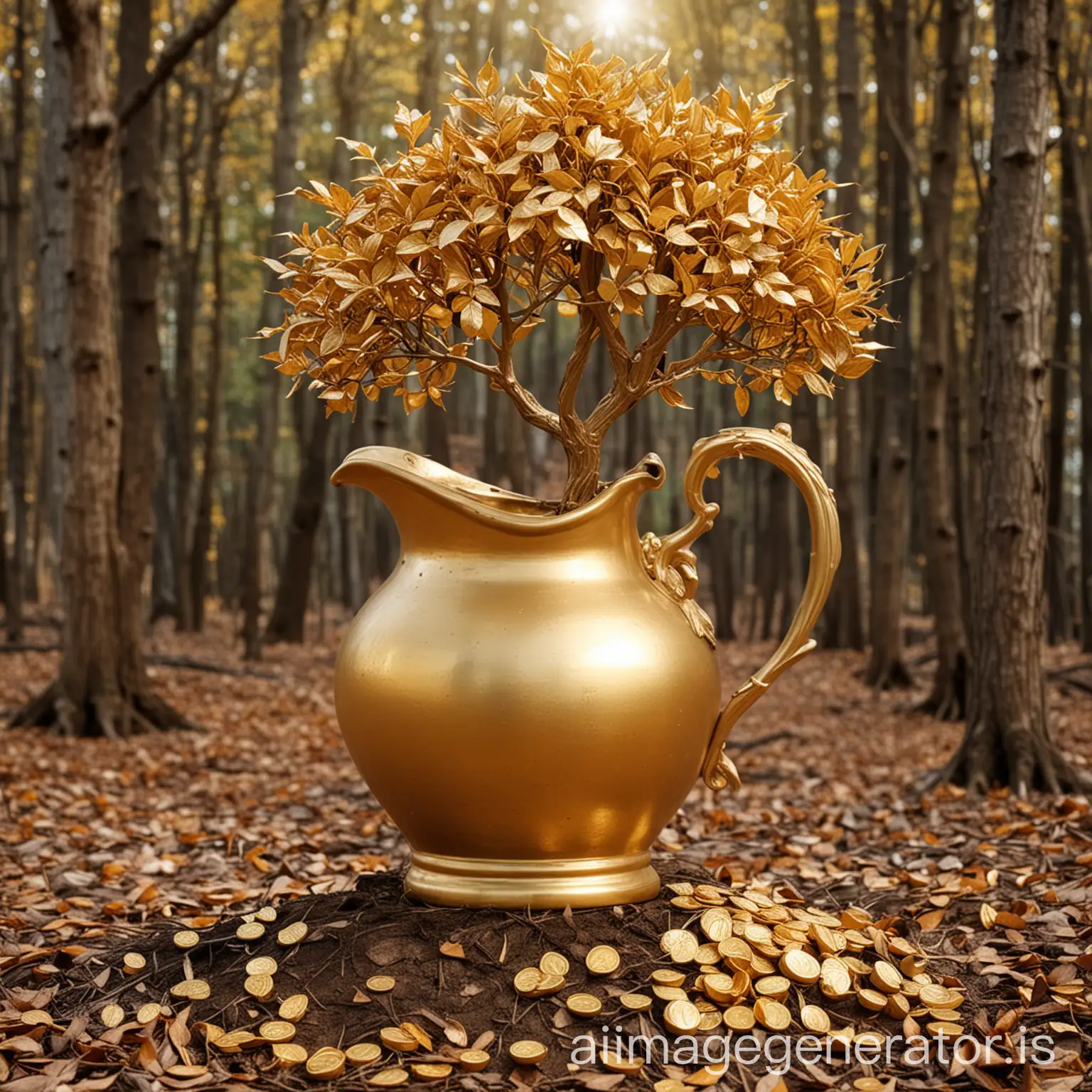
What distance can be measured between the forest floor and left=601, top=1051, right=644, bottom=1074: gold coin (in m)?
0.02

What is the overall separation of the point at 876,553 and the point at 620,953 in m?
8.12

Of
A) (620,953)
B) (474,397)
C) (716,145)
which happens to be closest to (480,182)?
(716,145)

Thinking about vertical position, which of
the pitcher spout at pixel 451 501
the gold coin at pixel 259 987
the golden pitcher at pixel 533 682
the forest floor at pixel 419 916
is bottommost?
the forest floor at pixel 419 916

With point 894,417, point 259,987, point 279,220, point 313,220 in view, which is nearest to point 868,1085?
point 259,987

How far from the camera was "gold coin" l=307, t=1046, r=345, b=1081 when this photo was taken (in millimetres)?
2273

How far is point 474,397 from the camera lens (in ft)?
104

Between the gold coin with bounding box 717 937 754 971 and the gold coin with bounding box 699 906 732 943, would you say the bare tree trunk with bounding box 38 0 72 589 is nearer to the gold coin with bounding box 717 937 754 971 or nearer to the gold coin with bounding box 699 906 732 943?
the gold coin with bounding box 699 906 732 943

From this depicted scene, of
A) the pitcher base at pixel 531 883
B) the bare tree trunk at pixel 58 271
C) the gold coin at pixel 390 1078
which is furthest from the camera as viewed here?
the bare tree trunk at pixel 58 271

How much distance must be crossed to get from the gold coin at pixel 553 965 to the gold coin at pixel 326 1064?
468 millimetres

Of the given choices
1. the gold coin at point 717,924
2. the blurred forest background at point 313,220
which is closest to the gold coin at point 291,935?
the gold coin at point 717,924

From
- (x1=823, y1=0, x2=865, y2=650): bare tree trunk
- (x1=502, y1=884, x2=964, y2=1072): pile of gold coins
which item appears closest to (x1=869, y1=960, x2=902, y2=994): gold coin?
(x1=502, y1=884, x2=964, y2=1072): pile of gold coins

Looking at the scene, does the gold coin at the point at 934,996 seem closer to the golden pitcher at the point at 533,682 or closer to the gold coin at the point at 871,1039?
the gold coin at the point at 871,1039

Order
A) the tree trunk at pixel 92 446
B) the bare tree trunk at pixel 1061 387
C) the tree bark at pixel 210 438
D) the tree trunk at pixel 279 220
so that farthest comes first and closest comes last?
the tree bark at pixel 210 438
the tree trunk at pixel 279 220
the bare tree trunk at pixel 1061 387
the tree trunk at pixel 92 446

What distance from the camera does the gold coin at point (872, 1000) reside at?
2.57m
